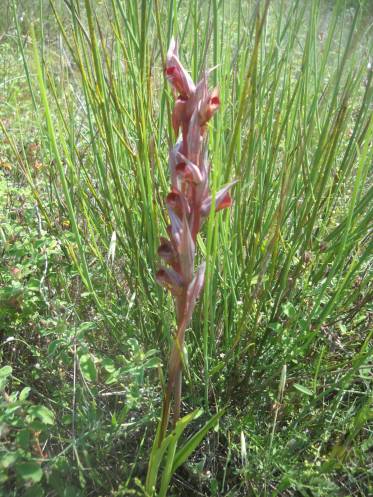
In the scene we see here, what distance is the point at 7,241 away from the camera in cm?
127

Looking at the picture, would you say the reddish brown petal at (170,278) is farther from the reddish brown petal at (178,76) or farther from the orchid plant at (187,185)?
the reddish brown petal at (178,76)

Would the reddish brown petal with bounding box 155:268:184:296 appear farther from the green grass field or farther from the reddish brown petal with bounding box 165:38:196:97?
the reddish brown petal with bounding box 165:38:196:97

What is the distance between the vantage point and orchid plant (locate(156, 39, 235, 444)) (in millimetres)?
691

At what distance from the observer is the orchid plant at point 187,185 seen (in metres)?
0.69

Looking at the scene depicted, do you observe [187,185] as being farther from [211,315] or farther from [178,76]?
→ [211,315]

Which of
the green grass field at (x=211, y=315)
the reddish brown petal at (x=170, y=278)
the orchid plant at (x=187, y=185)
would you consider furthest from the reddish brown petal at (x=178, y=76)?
the reddish brown petal at (x=170, y=278)

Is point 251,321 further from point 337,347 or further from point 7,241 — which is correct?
point 7,241

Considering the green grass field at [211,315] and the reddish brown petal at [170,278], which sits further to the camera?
the green grass field at [211,315]

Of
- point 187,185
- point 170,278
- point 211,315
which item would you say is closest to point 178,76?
point 187,185

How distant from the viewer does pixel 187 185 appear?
0.73 m

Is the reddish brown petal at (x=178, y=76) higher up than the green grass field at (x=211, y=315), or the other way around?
the reddish brown petal at (x=178, y=76)

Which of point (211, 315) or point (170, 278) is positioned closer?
point (170, 278)

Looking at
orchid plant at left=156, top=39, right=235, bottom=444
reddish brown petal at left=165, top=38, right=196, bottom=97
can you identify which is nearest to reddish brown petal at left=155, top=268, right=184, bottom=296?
orchid plant at left=156, top=39, right=235, bottom=444

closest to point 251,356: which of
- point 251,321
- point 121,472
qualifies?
point 251,321
